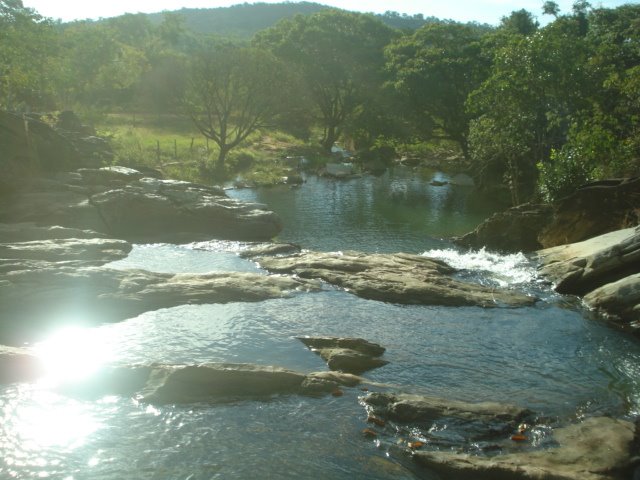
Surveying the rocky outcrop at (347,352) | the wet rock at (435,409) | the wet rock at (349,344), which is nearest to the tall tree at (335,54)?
the wet rock at (349,344)

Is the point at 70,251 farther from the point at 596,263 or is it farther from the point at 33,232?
the point at 596,263

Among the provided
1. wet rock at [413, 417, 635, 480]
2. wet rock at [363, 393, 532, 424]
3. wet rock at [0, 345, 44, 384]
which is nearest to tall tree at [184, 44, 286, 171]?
wet rock at [0, 345, 44, 384]

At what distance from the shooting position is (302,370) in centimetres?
1594

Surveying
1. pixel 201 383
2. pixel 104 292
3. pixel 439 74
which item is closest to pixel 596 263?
pixel 201 383

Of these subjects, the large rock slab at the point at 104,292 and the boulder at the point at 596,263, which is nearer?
the large rock slab at the point at 104,292

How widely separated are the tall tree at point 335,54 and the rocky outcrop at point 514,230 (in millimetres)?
43115

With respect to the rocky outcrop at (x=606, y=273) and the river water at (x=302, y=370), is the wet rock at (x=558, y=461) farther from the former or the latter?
the rocky outcrop at (x=606, y=273)

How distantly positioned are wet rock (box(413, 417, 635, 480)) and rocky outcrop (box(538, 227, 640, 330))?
943cm

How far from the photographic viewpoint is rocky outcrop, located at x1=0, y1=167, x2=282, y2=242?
3231 centimetres

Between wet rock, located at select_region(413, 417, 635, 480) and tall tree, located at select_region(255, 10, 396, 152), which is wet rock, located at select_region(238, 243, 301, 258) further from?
tall tree, located at select_region(255, 10, 396, 152)

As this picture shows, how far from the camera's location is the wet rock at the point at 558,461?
35.4 feet

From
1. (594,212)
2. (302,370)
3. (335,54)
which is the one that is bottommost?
(302,370)

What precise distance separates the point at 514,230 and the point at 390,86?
1635 inches

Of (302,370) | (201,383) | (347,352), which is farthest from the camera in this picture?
(347,352)
